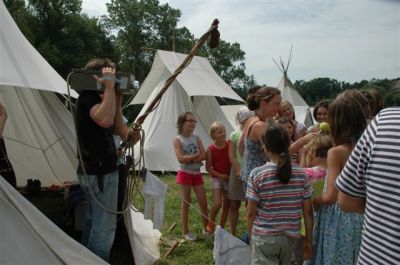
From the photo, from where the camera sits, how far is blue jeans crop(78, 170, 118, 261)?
8.85 ft

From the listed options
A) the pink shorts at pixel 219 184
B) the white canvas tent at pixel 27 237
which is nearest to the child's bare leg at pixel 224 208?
the pink shorts at pixel 219 184

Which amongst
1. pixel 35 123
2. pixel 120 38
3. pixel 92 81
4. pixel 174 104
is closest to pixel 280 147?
pixel 92 81

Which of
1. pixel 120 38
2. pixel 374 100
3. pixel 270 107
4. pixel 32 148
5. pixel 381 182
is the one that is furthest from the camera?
pixel 120 38

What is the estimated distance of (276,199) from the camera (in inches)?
95.5

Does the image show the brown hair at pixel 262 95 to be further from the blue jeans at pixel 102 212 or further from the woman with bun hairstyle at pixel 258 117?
the blue jeans at pixel 102 212

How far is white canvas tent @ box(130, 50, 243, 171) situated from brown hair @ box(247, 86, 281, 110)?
4866 mm

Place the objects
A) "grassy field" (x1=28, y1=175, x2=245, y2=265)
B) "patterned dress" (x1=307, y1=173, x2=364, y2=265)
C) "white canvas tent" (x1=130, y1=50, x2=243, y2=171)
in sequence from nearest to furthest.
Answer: "patterned dress" (x1=307, y1=173, x2=364, y2=265), "grassy field" (x1=28, y1=175, x2=245, y2=265), "white canvas tent" (x1=130, y1=50, x2=243, y2=171)

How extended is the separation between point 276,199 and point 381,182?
4.21 feet

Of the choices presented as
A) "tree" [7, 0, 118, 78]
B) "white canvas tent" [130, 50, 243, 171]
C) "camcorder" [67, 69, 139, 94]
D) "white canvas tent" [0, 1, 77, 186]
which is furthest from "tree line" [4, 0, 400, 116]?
"camcorder" [67, 69, 139, 94]

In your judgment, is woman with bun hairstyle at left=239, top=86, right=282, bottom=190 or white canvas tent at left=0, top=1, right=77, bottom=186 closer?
woman with bun hairstyle at left=239, top=86, right=282, bottom=190

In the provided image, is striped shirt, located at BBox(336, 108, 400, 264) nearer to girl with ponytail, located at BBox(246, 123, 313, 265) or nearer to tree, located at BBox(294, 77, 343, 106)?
girl with ponytail, located at BBox(246, 123, 313, 265)

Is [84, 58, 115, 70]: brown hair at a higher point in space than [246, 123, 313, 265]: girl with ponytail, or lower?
higher

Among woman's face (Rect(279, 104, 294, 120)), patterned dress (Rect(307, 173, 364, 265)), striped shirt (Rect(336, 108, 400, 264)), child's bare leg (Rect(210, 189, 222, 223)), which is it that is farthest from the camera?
woman's face (Rect(279, 104, 294, 120))

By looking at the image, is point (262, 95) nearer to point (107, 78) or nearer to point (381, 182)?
point (107, 78)
